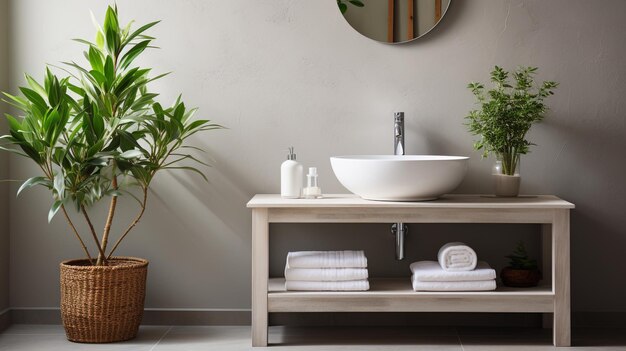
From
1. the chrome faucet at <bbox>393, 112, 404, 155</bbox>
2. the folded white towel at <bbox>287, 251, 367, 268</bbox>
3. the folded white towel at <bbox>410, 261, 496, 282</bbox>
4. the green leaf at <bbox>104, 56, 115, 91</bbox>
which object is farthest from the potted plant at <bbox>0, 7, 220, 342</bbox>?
the folded white towel at <bbox>410, 261, 496, 282</bbox>

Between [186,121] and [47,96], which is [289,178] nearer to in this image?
[186,121]

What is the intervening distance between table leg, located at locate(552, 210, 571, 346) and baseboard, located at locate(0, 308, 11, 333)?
2.26 m

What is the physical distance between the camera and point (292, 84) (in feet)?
10.7

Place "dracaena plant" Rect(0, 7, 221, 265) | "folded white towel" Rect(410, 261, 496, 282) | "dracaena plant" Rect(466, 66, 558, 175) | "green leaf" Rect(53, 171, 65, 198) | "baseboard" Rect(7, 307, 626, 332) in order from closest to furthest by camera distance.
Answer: "green leaf" Rect(53, 171, 65, 198), "dracaena plant" Rect(0, 7, 221, 265), "folded white towel" Rect(410, 261, 496, 282), "dracaena plant" Rect(466, 66, 558, 175), "baseboard" Rect(7, 307, 626, 332)

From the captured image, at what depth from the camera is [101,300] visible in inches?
115

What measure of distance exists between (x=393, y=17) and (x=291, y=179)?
84cm

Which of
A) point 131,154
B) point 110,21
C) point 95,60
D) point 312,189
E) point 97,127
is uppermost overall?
point 110,21

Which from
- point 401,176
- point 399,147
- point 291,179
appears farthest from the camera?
point 399,147

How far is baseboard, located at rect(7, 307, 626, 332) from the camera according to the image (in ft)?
10.8

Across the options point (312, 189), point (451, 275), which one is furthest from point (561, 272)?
point (312, 189)

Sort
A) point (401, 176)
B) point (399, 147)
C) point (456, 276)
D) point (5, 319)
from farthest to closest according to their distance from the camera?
point (5, 319) < point (399, 147) < point (456, 276) < point (401, 176)

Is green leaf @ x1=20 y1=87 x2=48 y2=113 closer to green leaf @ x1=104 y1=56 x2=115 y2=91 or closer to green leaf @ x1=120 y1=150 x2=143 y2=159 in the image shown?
green leaf @ x1=104 y1=56 x2=115 y2=91

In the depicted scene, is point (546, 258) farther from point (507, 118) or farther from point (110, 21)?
point (110, 21)

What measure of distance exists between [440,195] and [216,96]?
105cm
